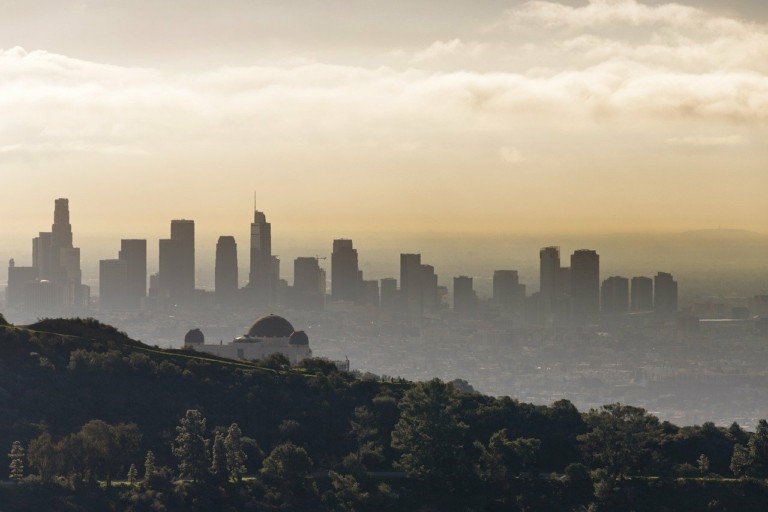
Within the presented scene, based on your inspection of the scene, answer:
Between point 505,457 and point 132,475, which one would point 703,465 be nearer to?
point 505,457

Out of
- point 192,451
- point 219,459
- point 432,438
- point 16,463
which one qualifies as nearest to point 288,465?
point 219,459

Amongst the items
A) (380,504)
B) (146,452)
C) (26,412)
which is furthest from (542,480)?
(26,412)

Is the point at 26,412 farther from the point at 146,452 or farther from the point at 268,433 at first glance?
the point at 268,433

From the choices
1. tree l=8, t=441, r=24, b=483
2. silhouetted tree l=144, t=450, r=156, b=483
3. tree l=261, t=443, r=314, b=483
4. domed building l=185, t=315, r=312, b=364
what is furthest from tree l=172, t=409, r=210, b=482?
domed building l=185, t=315, r=312, b=364

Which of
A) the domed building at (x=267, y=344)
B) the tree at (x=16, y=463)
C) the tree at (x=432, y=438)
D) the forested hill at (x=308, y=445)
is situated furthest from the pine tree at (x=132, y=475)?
the domed building at (x=267, y=344)

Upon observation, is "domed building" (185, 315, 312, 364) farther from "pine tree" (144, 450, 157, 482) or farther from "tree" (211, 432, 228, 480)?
"pine tree" (144, 450, 157, 482)

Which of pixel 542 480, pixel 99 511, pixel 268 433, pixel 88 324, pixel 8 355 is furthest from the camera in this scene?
pixel 88 324

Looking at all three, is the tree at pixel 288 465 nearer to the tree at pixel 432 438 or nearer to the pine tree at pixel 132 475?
the tree at pixel 432 438

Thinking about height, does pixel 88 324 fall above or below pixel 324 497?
above
